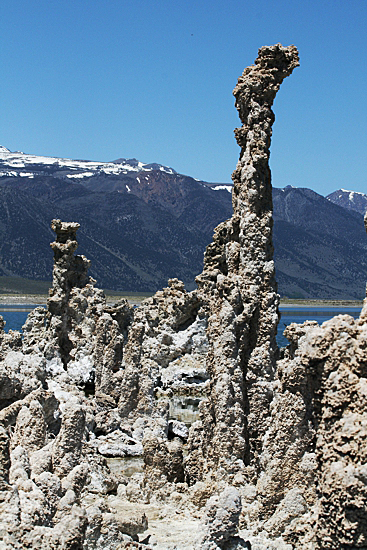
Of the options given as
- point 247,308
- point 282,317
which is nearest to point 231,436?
point 247,308

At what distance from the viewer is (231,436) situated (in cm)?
936

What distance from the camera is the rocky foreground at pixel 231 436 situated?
4699mm

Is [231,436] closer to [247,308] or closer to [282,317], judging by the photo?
[247,308]

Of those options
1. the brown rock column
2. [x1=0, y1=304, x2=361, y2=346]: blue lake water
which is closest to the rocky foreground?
the brown rock column

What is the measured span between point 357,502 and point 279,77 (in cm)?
799

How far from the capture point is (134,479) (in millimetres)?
10422

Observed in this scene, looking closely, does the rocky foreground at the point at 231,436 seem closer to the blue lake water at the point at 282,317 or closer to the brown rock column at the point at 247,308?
the brown rock column at the point at 247,308

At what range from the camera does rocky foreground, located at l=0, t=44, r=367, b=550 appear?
185 inches

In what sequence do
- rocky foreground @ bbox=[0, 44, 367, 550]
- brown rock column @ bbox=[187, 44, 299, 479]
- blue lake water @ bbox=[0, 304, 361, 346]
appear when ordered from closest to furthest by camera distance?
rocky foreground @ bbox=[0, 44, 367, 550]
brown rock column @ bbox=[187, 44, 299, 479]
blue lake water @ bbox=[0, 304, 361, 346]

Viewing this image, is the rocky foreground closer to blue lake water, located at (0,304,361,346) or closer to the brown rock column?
the brown rock column

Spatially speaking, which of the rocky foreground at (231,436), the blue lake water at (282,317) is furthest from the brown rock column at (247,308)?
the blue lake water at (282,317)

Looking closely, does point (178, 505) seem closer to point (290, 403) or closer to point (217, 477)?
point (217, 477)

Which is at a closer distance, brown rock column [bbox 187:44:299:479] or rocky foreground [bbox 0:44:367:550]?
rocky foreground [bbox 0:44:367:550]

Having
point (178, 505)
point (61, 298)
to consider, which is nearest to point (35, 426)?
point (178, 505)
